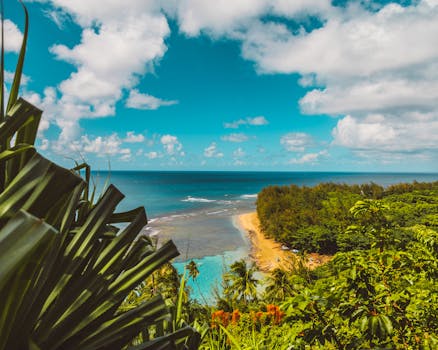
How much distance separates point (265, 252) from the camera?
3155 centimetres

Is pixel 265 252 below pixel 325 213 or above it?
below

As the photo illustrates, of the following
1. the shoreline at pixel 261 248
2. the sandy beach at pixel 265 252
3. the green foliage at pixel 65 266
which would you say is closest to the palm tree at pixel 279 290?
the green foliage at pixel 65 266

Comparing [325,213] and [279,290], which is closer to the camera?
[279,290]

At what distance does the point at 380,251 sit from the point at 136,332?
94.0 inches

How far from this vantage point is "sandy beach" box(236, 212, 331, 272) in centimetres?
2588

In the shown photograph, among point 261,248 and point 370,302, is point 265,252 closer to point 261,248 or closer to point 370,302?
point 261,248

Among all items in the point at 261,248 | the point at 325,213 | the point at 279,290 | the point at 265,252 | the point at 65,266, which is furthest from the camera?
the point at 325,213

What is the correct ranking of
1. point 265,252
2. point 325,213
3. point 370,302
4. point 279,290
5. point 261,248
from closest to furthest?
point 370,302 < point 279,290 < point 265,252 < point 261,248 < point 325,213

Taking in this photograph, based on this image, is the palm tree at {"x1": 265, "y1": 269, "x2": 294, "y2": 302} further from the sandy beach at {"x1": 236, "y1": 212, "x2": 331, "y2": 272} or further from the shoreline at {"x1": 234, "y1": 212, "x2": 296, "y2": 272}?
the shoreline at {"x1": 234, "y1": 212, "x2": 296, "y2": 272}

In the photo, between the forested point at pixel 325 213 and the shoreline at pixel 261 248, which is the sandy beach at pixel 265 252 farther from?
the forested point at pixel 325 213

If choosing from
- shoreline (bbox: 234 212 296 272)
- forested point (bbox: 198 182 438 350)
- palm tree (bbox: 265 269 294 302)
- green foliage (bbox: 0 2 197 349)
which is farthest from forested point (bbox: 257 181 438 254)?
green foliage (bbox: 0 2 197 349)

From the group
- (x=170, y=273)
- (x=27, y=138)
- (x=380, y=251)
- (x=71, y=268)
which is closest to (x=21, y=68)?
(x=27, y=138)

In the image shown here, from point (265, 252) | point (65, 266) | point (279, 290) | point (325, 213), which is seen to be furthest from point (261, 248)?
point (65, 266)

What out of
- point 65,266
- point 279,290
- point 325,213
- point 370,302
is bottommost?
point 325,213
